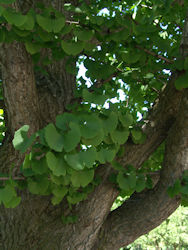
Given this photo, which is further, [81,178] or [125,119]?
[125,119]

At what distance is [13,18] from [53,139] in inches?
20.0

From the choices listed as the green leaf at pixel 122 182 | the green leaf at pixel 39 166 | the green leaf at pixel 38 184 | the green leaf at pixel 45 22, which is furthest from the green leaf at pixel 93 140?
the green leaf at pixel 122 182

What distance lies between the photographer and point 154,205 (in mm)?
1860

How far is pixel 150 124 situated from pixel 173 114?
0.52 ft

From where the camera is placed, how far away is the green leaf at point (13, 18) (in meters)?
1.14

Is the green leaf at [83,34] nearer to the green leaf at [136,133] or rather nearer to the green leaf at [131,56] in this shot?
the green leaf at [131,56]

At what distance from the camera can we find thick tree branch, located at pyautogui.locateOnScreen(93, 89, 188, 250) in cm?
173

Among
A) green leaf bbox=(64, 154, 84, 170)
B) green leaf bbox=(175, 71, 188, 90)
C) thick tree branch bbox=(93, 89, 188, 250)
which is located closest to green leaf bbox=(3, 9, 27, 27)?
green leaf bbox=(64, 154, 84, 170)

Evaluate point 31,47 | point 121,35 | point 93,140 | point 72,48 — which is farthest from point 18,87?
point 93,140

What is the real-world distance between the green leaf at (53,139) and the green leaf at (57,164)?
5cm

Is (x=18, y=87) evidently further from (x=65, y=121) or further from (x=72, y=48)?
(x=65, y=121)

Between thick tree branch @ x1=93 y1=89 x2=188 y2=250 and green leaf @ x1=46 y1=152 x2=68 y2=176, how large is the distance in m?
0.88

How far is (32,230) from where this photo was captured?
195cm

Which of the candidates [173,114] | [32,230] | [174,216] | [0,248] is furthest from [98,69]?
[174,216]
